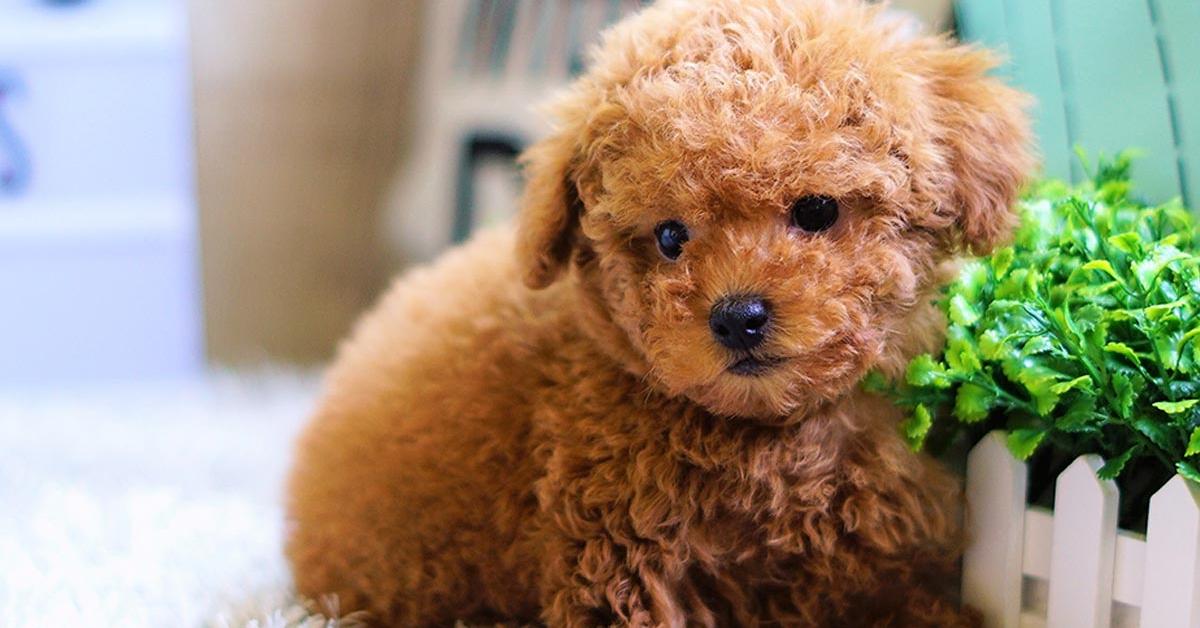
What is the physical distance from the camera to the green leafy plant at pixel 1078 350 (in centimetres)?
99

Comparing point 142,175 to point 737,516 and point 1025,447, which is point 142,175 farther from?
point 1025,447

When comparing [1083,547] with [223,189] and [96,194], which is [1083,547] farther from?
[96,194]

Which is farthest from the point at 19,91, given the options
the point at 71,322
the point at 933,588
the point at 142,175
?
the point at 933,588

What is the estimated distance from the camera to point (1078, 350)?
40.4 inches

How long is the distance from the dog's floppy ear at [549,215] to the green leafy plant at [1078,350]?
12.2 inches

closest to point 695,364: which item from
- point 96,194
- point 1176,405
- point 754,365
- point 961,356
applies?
point 754,365

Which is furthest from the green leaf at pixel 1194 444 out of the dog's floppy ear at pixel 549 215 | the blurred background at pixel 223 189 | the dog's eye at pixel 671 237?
the blurred background at pixel 223 189

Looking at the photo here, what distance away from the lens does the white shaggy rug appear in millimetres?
1332

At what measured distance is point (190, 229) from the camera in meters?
2.46

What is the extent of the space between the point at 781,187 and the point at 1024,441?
35 cm

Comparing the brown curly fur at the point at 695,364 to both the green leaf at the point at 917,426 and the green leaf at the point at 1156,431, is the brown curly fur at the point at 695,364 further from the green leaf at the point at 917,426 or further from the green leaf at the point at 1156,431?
the green leaf at the point at 1156,431

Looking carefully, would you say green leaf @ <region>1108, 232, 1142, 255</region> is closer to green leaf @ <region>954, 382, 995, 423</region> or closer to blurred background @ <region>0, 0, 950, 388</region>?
green leaf @ <region>954, 382, 995, 423</region>

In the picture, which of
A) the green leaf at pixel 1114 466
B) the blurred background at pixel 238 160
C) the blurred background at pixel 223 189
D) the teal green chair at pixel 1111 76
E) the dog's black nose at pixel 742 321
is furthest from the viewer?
the blurred background at pixel 238 160

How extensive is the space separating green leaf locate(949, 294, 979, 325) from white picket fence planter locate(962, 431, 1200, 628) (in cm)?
13
